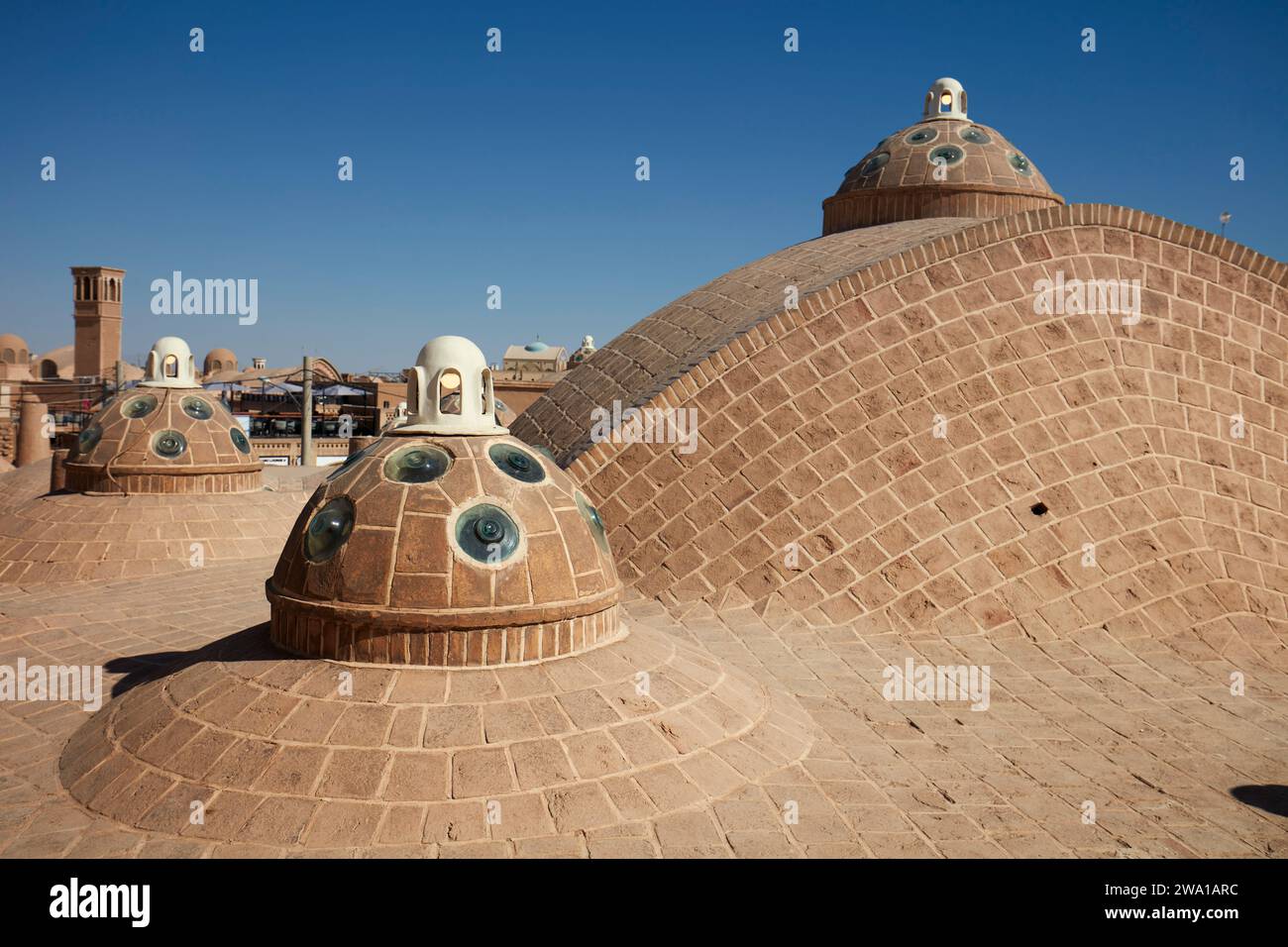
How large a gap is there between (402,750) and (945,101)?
13.9 metres

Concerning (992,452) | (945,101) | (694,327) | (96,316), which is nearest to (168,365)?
(694,327)

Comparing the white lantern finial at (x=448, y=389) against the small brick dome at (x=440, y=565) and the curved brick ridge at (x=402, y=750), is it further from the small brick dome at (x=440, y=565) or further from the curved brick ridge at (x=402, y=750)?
the curved brick ridge at (x=402, y=750)

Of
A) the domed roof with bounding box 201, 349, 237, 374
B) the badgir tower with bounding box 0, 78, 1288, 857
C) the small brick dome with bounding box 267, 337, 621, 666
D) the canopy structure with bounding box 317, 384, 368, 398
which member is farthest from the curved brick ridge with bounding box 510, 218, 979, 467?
the domed roof with bounding box 201, 349, 237, 374

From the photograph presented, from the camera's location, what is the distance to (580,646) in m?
5.76

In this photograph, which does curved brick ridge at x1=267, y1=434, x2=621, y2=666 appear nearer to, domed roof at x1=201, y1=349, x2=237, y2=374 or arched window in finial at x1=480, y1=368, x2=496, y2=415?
arched window in finial at x1=480, y1=368, x2=496, y2=415

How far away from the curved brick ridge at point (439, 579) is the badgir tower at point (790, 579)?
2cm

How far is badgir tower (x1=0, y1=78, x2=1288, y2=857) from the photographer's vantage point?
195 inches

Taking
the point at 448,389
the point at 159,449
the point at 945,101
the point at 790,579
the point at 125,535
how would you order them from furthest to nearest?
1. the point at 945,101
2. the point at 159,449
3. the point at 125,535
4. the point at 790,579
5. the point at 448,389

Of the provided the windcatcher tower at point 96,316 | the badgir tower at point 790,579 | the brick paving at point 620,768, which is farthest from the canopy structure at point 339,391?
the brick paving at point 620,768

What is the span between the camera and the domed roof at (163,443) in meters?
11.7

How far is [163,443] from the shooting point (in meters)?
11.8

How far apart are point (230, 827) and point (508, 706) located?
4.97 feet

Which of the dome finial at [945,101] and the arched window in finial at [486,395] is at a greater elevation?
the dome finial at [945,101]

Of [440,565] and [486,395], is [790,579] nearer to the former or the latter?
[486,395]
